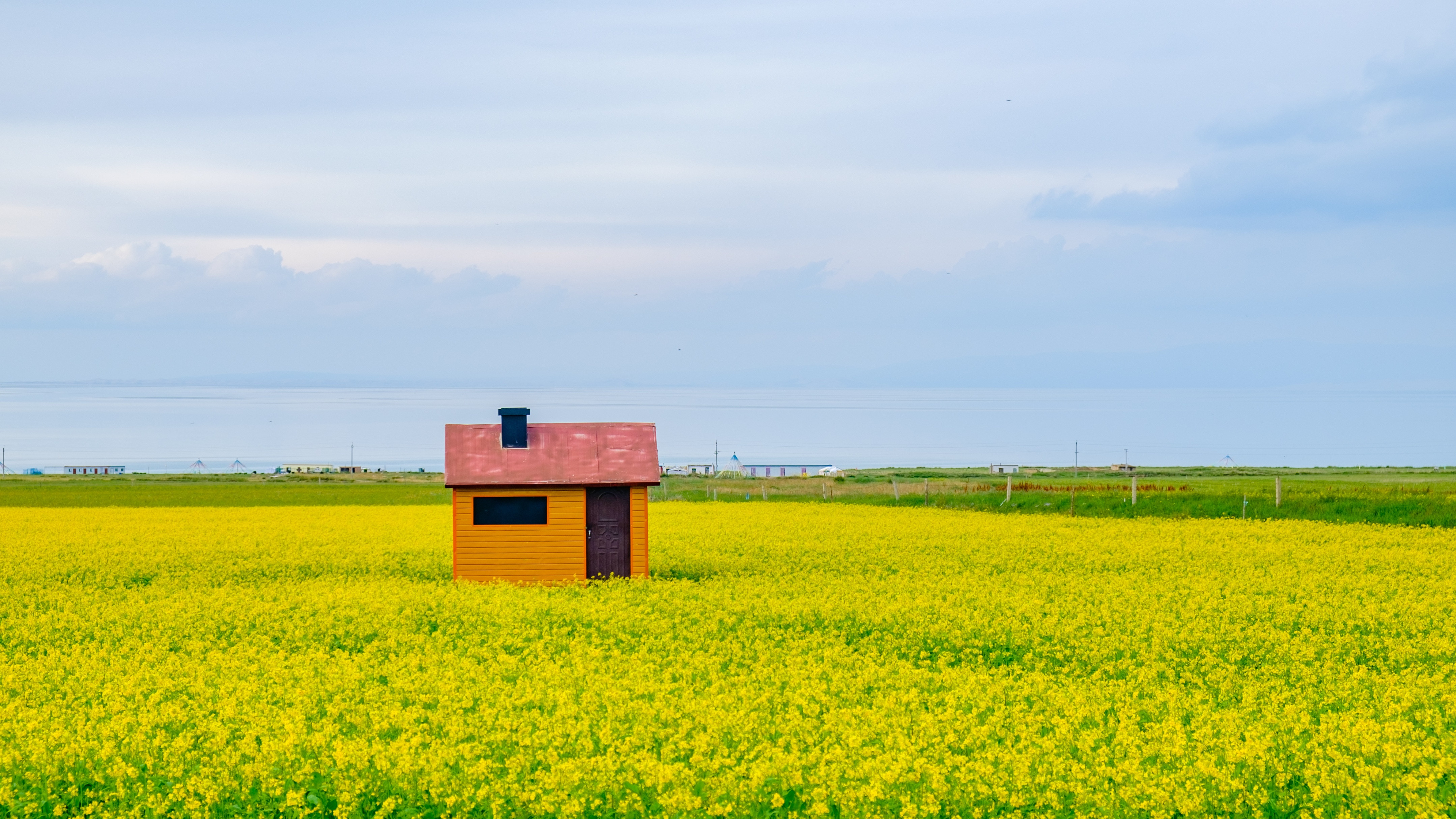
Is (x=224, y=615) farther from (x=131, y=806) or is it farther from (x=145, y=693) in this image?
(x=131, y=806)

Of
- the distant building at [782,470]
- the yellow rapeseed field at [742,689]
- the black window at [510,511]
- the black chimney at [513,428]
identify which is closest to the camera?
the yellow rapeseed field at [742,689]

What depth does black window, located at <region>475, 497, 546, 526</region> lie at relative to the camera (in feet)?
88.5

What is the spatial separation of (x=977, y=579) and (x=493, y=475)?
10.6 meters

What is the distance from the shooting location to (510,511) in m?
27.0

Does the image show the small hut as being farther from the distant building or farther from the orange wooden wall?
the distant building

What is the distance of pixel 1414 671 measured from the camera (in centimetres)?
1614

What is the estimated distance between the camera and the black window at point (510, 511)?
88.5ft

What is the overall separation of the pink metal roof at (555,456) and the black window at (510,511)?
46cm

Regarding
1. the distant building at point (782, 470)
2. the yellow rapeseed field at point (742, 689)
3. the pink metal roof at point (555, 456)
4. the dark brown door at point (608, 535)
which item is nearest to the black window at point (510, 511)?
the pink metal roof at point (555, 456)

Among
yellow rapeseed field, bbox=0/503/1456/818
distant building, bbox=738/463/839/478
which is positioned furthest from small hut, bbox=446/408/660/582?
distant building, bbox=738/463/839/478

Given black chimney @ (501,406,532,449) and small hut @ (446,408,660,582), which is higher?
black chimney @ (501,406,532,449)

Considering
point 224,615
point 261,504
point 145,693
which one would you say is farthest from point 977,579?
point 261,504

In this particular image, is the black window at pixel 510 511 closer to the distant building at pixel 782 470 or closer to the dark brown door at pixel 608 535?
the dark brown door at pixel 608 535

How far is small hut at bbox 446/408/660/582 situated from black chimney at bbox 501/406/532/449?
1.0 inches
